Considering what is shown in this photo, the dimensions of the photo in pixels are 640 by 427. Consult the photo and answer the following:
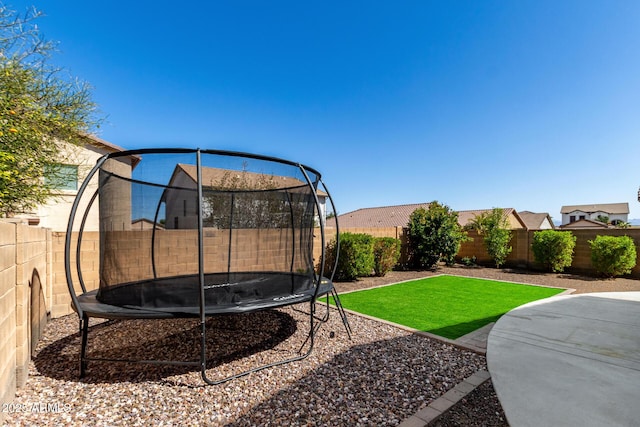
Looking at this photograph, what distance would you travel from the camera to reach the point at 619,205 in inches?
1837

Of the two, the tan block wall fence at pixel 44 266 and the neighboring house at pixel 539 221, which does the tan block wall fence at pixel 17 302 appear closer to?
the tan block wall fence at pixel 44 266

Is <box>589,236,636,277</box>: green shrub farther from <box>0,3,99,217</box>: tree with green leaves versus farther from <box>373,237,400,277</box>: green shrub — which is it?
<box>0,3,99,217</box>: tree with green leaves

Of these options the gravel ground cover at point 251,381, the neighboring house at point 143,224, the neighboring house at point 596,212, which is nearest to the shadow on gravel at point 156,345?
the gravel ground cover at point 251,381

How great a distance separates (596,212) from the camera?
45.0 metres

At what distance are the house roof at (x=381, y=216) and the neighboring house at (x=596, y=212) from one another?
127ft

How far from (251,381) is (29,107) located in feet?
16.0

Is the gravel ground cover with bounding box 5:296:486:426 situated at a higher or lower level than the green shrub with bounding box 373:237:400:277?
lower

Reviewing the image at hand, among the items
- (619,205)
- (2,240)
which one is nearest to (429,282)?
(2,240)

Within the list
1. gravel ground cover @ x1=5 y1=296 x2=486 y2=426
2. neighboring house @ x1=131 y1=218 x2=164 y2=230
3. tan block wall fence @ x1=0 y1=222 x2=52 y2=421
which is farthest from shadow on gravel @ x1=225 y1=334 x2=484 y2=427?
neighboring house @ x1=131 y1=218 x2=164 y2=230

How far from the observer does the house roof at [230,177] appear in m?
2.66

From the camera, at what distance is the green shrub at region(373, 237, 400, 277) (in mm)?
7648

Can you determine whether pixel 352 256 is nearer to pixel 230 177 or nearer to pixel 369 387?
pixel 230 177

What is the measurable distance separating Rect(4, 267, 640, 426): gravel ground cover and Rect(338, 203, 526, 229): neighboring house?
18755 mm

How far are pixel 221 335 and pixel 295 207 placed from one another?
176cm
